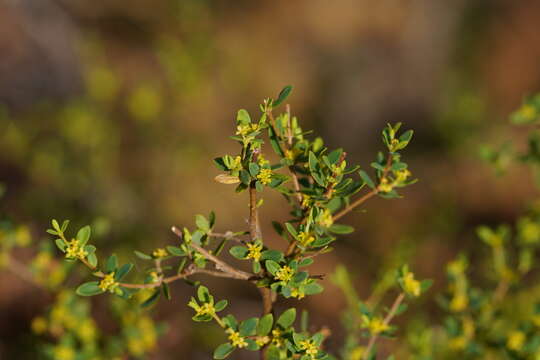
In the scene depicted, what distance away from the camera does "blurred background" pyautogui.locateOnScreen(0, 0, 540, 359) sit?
2.37 metres

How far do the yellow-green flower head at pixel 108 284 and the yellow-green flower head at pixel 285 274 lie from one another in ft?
0.91

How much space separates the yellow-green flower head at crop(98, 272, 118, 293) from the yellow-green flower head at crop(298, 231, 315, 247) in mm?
319

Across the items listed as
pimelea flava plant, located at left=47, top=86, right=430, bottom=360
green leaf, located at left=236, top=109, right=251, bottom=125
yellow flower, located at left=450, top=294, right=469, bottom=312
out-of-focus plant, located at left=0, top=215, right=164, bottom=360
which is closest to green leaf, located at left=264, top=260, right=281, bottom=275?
pimelea flava plant, located at left=47, top=86, right=430, bottom=360

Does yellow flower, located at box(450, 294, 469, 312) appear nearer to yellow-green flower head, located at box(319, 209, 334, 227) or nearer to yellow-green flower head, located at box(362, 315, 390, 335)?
yellow-green flower head, located at box(362, 315, 390, 335)

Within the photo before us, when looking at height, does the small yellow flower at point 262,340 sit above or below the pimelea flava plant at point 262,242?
below

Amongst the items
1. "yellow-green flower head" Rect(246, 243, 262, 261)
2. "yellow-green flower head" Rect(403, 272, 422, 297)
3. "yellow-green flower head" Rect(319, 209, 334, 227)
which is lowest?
"yellow-green flower head" Rect(403, 272, 422, 297)

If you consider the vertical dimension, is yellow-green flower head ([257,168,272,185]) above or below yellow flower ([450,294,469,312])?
above

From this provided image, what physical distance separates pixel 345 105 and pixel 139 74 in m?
1.65

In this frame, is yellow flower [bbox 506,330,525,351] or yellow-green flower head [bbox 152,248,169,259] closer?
yellow-green flower head [bbox 152,248,169,259]

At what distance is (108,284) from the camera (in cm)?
83

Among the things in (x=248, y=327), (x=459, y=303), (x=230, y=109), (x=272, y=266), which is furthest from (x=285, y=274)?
(x=230, y=109)

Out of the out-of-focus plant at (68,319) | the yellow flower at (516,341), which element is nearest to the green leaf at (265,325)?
the out-of-focus plant at (68,319)

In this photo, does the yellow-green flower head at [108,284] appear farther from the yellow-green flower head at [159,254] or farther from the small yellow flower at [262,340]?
the small yellow flower at [262,340]

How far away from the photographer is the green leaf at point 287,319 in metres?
0.84
